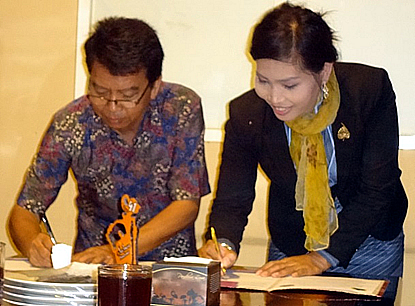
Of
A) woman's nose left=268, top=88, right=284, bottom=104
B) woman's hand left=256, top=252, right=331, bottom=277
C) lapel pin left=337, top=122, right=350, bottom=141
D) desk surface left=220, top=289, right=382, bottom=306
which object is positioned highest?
woman's nose left=268, top=88, right=284, bottom=104

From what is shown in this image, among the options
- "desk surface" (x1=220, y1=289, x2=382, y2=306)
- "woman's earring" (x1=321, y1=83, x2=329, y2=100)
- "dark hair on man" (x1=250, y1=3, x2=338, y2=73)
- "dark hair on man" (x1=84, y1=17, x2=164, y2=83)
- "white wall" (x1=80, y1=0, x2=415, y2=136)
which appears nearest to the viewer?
"desk surface" (x1=220, y1=289, x2=382, y2=306)

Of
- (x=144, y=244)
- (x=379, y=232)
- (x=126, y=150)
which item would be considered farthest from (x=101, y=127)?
(x=379, y=232)

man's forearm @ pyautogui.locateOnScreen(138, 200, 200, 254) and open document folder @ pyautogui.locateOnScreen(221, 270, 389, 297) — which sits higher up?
open document folder @ pyautogui.locateOnScreen(221, 270, 389, 297)

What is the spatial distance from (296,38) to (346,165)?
0.39 meters

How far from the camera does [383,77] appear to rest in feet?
7.63

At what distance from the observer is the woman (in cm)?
222

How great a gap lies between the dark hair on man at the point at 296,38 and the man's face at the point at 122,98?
0.40 m

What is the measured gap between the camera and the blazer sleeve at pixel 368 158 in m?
2.19

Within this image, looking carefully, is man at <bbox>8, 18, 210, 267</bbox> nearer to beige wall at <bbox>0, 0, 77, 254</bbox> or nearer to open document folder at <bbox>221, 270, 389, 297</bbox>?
beige wall at <bbox>0, 0, 77, 254</bbox>

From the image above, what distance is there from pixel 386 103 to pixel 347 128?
0.47ft

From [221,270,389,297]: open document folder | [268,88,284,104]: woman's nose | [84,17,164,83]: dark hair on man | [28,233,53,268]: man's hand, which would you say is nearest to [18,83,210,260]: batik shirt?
[84,17,164,83]: dark hair on man

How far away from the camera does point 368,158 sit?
2.25 meters

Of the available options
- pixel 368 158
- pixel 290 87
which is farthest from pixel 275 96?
pixel 368 158

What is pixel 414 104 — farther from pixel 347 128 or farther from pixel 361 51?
pixel 347 128
